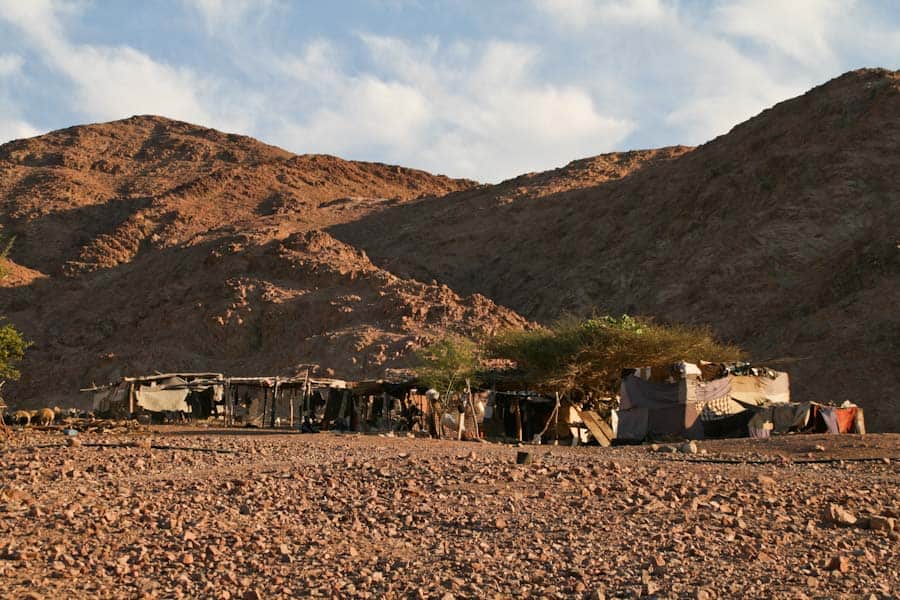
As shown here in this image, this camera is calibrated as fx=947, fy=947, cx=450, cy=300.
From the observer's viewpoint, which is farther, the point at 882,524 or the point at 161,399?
the point at 161,399

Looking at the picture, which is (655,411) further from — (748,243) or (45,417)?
(748,243)

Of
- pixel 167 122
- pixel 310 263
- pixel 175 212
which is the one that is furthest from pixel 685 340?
pixel 167 122

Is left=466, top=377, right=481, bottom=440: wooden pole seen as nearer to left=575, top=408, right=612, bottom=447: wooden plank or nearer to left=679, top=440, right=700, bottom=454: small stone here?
left=575, top=408, right=612, bottom=447: wooden plank

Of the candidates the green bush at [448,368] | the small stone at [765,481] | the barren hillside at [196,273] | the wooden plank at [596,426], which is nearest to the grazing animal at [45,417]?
the green bush at [448,368]

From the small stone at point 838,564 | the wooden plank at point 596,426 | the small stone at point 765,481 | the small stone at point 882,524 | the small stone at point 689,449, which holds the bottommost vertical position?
the small stone at point 838,564

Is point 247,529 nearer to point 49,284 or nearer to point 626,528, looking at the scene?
point 626,528

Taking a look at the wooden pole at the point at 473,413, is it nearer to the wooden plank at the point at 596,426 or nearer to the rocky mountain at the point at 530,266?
the wooden plank at the point at 596,426

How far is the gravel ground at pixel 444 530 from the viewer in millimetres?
6594

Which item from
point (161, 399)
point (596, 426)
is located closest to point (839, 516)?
point (596, 426)

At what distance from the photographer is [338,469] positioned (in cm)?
1151

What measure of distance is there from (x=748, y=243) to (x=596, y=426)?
2224 centimetres

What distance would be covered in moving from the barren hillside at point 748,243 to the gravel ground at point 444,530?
1960 centimetres

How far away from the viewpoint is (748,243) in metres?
41.1

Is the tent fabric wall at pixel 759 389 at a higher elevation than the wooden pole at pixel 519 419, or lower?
higher
